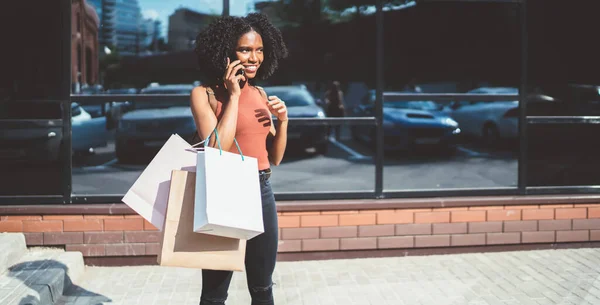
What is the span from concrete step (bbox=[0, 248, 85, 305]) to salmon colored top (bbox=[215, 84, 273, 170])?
86.1 inches

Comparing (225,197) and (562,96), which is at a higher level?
(562,96)

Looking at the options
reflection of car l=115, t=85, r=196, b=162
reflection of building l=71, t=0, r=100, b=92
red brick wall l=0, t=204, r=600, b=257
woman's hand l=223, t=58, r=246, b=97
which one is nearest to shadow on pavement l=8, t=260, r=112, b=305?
red brick wall l=0, t=204, r=600, b=257

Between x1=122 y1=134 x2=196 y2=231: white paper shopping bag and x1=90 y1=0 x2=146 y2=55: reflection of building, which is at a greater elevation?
x1=90 y1=0 x2=146 y2=55: reflection of building

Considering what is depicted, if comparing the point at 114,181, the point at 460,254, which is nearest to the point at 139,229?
the point at 114,181

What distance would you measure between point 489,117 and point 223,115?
3874 millimetres

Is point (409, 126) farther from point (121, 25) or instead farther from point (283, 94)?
point (121, 25)

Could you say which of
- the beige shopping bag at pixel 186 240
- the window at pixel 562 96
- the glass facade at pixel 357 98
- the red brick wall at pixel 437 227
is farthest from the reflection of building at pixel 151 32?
the window at pixel 562 96

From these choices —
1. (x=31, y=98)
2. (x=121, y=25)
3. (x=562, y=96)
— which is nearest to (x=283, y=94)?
(x=121, y=25)

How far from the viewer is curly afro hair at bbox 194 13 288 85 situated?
10.2ft

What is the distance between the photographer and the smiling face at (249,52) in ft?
10.3

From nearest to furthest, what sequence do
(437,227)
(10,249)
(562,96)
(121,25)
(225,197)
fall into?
(225,197)
(10,249)
(121,25)
(437,227)
(562,96)

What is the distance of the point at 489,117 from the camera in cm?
618

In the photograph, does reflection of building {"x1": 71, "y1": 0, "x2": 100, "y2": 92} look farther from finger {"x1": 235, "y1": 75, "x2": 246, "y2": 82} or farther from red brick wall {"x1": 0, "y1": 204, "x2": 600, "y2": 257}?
finger {"x1": 235, "y1": 75, "x2": 246, "y2": 82}

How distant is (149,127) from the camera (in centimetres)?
584
